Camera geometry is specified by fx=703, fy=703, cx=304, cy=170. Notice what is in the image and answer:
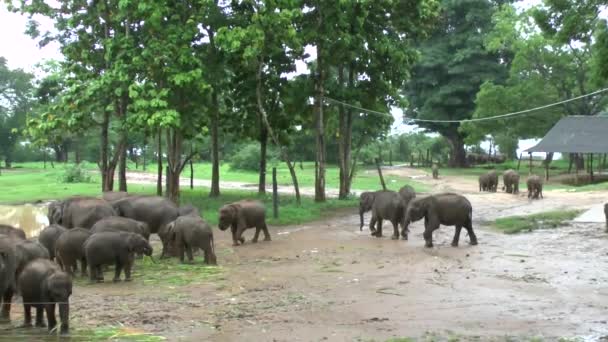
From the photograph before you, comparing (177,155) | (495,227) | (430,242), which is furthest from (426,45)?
(430,242)

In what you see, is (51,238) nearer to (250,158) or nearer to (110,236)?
(110,236)

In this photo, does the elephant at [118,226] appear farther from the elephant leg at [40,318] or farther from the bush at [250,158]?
the bush at [250,158]

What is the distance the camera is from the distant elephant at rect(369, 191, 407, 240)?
1711 cm

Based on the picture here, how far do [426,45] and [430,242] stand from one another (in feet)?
147

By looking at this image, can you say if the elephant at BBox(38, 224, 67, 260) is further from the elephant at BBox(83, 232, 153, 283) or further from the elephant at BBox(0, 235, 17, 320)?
the elephant at BBox(0, 235, 17, 320)

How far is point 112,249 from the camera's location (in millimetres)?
11266

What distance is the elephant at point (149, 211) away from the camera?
1523cm

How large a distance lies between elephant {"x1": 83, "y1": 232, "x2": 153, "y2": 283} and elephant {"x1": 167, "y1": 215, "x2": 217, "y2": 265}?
1783 mm

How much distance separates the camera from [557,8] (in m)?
17.5

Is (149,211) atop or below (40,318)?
atop

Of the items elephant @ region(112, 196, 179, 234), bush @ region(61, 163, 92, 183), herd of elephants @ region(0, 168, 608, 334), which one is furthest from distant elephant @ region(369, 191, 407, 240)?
bush @ region(61, 163, 92, 183)

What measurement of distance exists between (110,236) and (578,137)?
36.8 meters

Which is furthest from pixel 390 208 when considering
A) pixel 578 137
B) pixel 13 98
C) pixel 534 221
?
pixel 13 98

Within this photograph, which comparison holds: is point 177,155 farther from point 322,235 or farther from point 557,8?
point 557,8
